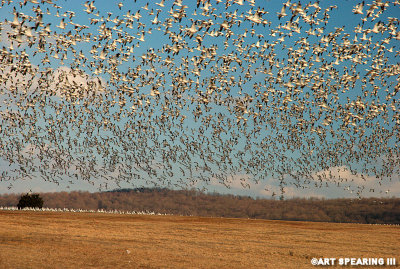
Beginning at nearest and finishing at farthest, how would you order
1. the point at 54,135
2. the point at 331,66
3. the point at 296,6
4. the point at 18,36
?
1. the point at 18,36
2. the point at 296,6
3. the point at 331,66
4. the point at 54,135

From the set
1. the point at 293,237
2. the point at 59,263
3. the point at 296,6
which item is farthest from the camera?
the point at 293,237

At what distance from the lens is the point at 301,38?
35031 mm

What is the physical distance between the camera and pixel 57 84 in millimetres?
41594

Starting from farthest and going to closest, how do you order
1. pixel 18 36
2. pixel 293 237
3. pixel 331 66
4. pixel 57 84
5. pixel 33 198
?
1. pixel 33 198
2. pixel 57 84
3. pixel 331 66
4. pixel 293 237
5. pixel 18 36

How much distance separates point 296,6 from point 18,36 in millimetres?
16630

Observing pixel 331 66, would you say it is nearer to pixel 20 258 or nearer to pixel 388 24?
pixel 388 24

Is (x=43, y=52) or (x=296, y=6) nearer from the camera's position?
(x=296, y=6)

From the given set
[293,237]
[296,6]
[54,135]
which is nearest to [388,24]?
[296,6]

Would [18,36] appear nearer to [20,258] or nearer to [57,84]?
[20,258]

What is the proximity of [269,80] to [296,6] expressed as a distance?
11.7m

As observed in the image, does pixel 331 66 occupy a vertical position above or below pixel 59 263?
above

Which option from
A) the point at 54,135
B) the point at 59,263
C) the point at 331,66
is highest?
the point at 331,66

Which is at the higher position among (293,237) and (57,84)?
(57,84)

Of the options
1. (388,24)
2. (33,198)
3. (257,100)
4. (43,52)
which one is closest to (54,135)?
(33,198)
